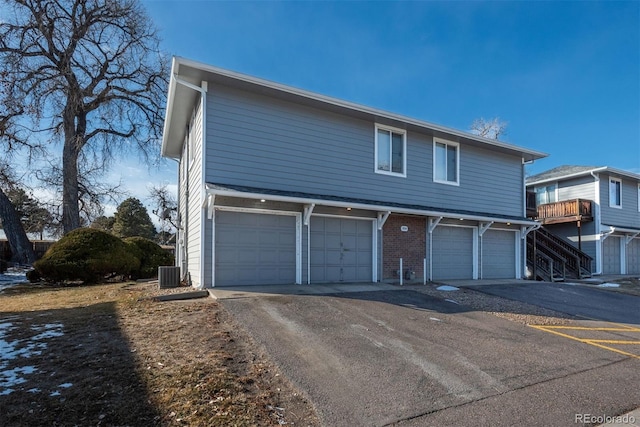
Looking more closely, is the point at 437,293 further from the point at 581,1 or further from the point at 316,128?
the point at 581,1

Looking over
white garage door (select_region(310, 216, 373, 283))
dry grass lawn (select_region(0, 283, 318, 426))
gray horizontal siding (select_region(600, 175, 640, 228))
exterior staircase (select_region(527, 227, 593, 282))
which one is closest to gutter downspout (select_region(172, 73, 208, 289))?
dry grass lawn (select_region(0, 283, 318, 426))

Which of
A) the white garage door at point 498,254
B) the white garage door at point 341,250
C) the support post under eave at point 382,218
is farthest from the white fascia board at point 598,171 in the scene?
the white garage door at point 341,250

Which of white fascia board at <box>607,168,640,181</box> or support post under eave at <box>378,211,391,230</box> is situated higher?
white fascia board at <box>607,168,640,181</box>

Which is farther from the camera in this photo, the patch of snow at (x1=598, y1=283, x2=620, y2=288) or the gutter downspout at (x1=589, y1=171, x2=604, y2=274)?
the gutter downspout at (x1=589, y1=171, x2=604, y2=274)

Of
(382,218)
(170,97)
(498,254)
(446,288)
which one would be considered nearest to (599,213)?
(498,254)

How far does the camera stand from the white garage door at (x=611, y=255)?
18984 millimetres

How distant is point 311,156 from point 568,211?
15.9 m

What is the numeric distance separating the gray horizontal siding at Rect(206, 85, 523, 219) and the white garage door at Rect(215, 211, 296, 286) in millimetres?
952

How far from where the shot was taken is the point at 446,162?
1296 centimetres

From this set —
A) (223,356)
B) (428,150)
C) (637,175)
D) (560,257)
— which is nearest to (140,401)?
(223,356)

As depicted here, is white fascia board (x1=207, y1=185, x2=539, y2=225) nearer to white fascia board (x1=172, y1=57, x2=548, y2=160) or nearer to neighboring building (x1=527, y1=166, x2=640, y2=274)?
white fascia board (x1=172, y1=57, x2=548, y2=160)

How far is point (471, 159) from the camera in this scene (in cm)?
1347

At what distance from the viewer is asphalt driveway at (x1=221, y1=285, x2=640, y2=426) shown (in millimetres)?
3514

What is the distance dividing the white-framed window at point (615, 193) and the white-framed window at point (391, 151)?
14912mm
